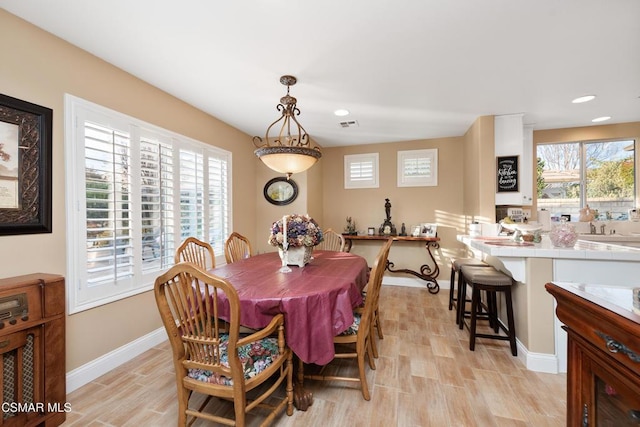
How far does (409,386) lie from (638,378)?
5.02 ft

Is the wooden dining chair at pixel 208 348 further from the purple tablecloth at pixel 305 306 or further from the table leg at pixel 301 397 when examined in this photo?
the table leg at pixel 301 397

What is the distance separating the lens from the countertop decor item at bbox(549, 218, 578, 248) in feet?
7.19

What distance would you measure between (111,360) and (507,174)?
464cm

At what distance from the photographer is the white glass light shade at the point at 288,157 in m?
2.22

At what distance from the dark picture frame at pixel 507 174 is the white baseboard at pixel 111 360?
14.2 feet

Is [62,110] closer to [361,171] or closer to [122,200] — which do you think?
[122,200]

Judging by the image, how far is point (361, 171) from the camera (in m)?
4.87

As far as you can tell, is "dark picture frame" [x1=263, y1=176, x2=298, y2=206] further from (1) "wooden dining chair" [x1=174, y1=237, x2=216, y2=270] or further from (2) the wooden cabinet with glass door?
(2) the wooden cabinet with glass door

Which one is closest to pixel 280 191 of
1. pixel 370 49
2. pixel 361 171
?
pixel 361 171

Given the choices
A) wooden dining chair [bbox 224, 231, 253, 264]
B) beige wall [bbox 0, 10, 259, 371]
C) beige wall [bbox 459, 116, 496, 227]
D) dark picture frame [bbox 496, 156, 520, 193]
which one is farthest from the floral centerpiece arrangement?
dark picture frame [bbox 496, 156, 520, 193]

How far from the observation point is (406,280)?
463cm

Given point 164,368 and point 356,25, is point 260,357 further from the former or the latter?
point 356,25

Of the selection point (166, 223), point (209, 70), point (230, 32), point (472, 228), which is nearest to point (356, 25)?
point (230, 32)

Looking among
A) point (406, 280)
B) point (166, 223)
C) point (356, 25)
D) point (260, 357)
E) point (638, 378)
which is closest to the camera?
point (638, 378)
